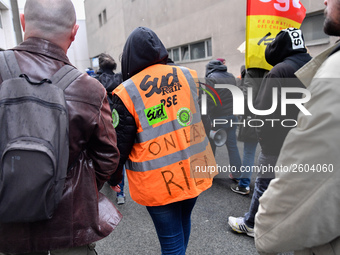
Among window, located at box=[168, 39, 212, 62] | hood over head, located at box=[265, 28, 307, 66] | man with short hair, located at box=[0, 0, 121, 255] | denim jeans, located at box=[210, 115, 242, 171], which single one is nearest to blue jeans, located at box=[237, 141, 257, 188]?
denim jeans, located at box=[210, 115, 242, 171]

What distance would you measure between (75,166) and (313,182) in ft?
3.45

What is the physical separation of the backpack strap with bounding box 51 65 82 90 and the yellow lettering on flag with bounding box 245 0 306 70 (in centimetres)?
222

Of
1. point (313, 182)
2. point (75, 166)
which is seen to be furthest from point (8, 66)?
point (313, 182)

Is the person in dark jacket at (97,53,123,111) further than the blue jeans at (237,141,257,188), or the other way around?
the blue jeans at (237,141,257,188)

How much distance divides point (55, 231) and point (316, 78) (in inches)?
50.1

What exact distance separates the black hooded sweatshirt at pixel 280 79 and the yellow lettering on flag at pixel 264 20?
47 centimetres

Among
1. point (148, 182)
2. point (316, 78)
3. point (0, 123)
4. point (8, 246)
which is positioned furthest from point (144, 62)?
→ point (8, 246)

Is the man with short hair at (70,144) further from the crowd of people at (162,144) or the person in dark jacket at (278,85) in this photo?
the person in dark jacket at (278,85)

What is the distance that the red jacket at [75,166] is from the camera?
47.5 inches

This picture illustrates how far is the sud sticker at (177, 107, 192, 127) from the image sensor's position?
1.83 m

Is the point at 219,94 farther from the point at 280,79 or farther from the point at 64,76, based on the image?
the point at 64,76

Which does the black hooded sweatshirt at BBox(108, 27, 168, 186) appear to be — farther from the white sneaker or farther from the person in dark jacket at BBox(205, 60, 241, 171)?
the person in dark jacket at BBox(205, 60, 241, 171)

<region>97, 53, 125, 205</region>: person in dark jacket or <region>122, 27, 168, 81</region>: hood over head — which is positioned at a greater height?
<region>122, 27, 168, 81</region>: hood over head

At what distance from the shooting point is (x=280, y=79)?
2254 mm
